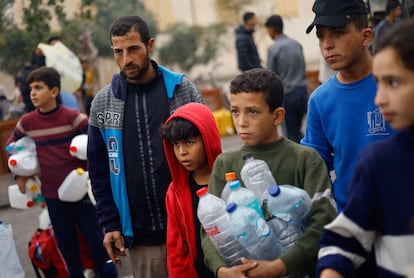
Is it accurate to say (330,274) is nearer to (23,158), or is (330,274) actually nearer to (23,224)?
(23,158)

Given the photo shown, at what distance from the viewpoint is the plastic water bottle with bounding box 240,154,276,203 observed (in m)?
3.07

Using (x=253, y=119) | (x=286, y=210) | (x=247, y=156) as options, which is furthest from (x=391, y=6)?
(x=286, y=210)

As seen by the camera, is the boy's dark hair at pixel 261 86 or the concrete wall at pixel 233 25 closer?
the boy's dark hair at pixel 261 86

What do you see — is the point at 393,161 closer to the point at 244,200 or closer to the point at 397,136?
the point at 397,136

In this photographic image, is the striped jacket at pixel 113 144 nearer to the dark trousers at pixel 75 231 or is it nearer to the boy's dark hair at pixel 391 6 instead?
the dark trousers at pixel 75 231

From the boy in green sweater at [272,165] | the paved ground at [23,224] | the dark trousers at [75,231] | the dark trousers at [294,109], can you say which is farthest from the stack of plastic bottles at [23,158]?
the dark trousers at [294,109]

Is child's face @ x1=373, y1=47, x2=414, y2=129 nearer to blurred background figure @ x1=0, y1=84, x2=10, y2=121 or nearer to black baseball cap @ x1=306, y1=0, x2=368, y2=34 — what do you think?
black baseball cap @ x1=306, y1=0, x2=368, y2=34

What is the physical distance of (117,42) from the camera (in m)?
4.13

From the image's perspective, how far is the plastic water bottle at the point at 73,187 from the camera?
6223mm

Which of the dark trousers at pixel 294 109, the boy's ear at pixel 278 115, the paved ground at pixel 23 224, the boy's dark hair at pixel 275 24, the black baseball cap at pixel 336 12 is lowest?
the paved ground at pixel 23 224

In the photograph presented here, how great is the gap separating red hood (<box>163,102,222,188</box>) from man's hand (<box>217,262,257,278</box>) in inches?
36.7

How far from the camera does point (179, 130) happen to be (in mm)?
3727

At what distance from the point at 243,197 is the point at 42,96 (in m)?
3.83

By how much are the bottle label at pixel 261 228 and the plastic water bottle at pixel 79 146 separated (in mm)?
3434
